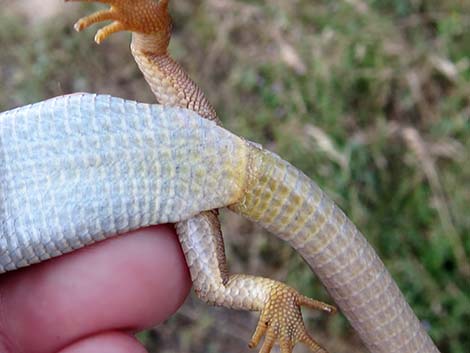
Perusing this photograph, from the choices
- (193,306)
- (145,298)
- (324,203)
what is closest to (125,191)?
(145,298)

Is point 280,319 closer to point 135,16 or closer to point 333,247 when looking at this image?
point 333,247

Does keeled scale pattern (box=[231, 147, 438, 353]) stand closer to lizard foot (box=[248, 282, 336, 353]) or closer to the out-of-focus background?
lizard foot (box=[248, 282, 336, 353])

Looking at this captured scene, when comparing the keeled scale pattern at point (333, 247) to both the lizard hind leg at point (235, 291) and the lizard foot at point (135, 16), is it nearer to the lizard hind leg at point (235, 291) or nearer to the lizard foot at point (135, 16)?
the lizard hind leg at point (235, 291)

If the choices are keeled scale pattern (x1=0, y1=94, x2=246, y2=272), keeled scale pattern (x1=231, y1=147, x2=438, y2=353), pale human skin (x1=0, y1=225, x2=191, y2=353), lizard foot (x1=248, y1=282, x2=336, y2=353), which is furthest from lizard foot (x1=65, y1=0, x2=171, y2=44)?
lizard foot (x1=248, y1=282, x2=336, y2=353)

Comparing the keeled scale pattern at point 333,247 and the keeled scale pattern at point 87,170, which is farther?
the keeled scale pattern at point 333,247

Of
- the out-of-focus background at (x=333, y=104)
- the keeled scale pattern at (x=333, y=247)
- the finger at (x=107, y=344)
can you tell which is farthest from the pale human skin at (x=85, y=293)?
the out-of-focus background at (x=333, y=104)

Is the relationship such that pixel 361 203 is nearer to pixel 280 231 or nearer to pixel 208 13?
pixel 280 231
